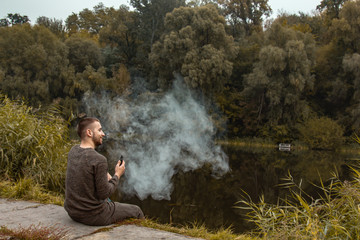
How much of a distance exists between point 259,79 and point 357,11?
32.1 feet

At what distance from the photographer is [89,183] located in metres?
3.17

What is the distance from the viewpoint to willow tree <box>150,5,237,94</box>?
28.3 metres

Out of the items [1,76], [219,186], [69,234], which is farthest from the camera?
[1,76]

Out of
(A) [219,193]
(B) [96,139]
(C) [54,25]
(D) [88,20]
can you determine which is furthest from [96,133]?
(D) [88,20]

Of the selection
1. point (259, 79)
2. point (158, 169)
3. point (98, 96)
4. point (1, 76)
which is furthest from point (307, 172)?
point (1, 76)

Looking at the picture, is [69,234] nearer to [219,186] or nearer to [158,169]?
[219,186]

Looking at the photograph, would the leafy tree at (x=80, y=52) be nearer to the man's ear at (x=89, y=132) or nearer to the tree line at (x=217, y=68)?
the tree line at (x=217, y=68)

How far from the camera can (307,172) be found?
594 inches

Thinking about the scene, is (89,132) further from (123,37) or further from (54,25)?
(54,25)

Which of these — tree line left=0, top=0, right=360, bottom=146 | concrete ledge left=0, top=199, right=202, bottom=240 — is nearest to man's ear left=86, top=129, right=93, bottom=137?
concrete ledge left=0, top=199, right=202, bottom=240

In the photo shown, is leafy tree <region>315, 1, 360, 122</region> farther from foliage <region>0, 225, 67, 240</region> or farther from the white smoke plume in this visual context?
foliage <region>0, 225, 67, 240</region>

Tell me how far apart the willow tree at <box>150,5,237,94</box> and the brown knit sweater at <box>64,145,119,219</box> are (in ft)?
81.7

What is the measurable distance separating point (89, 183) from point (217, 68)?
26.0 meters

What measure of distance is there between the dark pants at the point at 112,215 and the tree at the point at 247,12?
37608 millimetres
